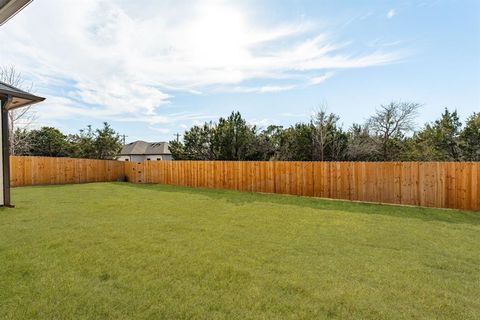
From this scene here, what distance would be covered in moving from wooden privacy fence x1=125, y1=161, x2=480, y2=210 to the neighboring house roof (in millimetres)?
23820

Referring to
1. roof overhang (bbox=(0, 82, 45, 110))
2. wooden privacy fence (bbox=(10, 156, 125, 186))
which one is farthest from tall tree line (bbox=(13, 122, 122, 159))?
roof overhang (bbox=(0, 82, 45, 110))

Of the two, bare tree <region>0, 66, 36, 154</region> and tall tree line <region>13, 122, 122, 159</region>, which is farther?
tall tree line <region>13, 122, 122, 159</region>

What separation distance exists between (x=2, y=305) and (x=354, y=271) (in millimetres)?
2948

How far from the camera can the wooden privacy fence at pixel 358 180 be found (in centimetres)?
641

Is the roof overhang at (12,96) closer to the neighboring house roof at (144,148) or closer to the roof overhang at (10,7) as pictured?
the roof overhang at (10,7)

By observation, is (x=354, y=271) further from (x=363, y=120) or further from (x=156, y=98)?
(x=363, y=120)

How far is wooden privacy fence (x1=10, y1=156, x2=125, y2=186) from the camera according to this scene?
11.0 metres

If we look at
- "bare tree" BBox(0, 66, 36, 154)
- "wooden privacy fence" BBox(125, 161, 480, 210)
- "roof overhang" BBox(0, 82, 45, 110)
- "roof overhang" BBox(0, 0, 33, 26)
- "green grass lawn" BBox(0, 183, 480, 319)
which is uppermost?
"bare tree" BBox(0, 66, 36, 154)

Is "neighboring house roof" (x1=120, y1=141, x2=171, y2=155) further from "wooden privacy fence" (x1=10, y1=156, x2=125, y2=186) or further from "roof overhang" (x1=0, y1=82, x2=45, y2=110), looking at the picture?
"roof overhang" (x1=0, y1=82, x2=45, y2=110)

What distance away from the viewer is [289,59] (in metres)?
9.38

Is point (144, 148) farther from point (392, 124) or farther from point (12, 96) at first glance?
point (12, 96)

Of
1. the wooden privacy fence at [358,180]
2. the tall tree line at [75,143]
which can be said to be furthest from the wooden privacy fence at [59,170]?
the tall tree line at [75,143]

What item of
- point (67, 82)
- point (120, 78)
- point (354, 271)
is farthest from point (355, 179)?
point (67, 82)

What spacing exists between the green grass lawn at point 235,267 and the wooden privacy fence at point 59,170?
7380mm
